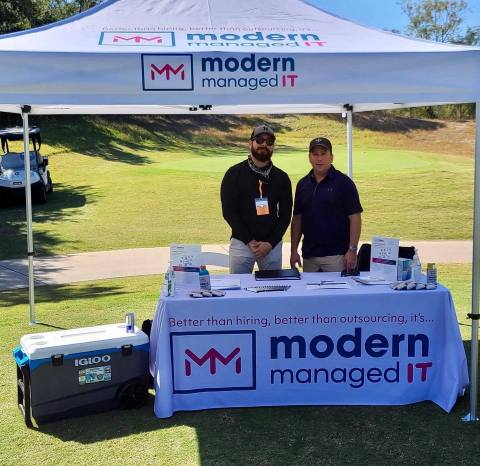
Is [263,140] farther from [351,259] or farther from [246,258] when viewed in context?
[351,259]

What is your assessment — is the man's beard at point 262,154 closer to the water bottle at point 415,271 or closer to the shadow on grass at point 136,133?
the water bottle at point 415,271

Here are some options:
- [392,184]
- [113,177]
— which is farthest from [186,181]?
[392,184]

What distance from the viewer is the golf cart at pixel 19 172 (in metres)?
16.5

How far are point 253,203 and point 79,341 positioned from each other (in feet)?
5.48

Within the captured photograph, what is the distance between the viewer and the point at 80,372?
3.77m

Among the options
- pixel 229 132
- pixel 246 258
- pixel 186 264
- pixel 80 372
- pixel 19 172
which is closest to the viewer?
pixel 80 372

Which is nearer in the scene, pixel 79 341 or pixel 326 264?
pixel 79 341

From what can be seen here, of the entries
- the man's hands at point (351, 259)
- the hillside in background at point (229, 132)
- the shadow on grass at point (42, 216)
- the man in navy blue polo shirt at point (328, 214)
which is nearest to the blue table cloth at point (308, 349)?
the man's hands at point (351, 259)

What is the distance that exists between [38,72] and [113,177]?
19.2 m

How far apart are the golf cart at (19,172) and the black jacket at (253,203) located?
12.6 meters

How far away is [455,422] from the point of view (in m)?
3.65

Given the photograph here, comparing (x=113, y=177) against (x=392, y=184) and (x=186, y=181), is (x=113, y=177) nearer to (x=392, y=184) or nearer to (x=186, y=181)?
(x=186, y=181)

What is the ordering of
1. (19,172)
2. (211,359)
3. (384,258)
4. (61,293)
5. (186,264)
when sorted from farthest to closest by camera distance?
(19,172) < (61,293) < (384,258) < (186,264) < (211,359)

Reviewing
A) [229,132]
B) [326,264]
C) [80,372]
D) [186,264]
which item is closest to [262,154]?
[326,264]
